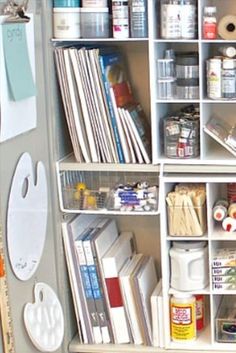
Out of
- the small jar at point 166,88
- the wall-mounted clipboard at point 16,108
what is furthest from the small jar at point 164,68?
the wall-mounted clipboard at point 16,108

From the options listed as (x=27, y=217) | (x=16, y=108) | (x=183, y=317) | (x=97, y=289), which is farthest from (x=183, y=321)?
(x=16, y=108)

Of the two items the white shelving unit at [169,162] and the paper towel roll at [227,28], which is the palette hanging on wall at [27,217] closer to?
the white shelving unit at [169,162]

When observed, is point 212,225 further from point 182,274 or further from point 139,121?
point 139,121

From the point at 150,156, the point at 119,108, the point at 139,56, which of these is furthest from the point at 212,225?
the point at 139,56

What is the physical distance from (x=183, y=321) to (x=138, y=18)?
0.84 metres

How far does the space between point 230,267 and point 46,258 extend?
51cm

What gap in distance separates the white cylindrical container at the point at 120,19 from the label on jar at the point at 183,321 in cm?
75

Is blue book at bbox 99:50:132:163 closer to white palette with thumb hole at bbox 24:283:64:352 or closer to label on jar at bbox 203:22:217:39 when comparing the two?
label on jar at bbox 203:22:217:39

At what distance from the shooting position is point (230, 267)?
2.03 meters

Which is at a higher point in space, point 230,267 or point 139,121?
point 139,121

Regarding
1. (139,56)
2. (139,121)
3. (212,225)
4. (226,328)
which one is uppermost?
(139,56)

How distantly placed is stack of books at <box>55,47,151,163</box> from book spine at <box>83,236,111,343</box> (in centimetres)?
25

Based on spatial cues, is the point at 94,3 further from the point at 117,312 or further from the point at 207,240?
the point at 117,312

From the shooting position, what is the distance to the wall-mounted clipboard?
1565 millimetres
